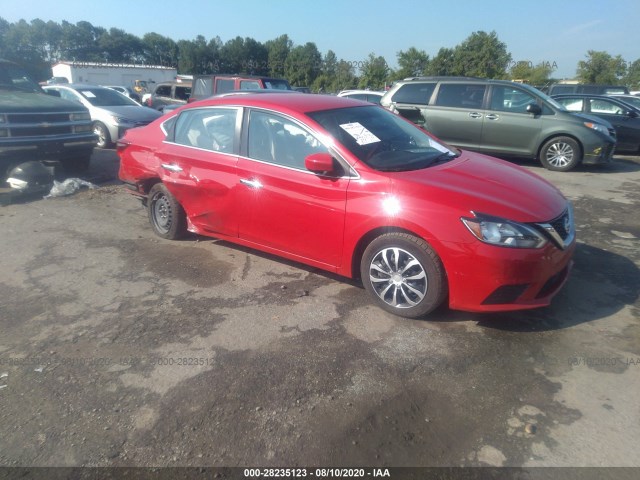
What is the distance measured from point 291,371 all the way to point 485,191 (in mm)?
2009

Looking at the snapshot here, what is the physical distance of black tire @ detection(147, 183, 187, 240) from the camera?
541 centimetres

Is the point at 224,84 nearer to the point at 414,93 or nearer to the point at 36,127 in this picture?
the point at 414,93

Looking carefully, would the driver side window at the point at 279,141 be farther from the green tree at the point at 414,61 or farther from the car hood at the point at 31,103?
the green tree at the point at 414,61

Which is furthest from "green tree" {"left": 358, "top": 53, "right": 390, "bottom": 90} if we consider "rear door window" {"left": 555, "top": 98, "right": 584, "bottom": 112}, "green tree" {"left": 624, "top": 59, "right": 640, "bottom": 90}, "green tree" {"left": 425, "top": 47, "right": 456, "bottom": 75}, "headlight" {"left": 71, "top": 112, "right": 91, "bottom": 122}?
"headlight" {"left": 71, "top": 112, "right": 91, "bottom": 122}

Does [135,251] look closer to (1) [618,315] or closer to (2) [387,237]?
(2) [387,237]

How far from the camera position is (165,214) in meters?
5.63

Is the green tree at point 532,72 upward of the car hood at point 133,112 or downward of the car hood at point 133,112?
upward

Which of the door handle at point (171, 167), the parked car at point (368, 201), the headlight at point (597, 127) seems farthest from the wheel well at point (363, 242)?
the headlight at point (597, 127)

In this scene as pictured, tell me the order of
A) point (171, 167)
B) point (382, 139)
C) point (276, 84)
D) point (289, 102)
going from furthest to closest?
point (276, 84) < point (171, 167) < point (289, 102) < point (382, 139)

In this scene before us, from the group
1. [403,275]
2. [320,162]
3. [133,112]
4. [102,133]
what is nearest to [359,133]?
[320,162]

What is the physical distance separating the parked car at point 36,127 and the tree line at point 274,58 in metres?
26.9

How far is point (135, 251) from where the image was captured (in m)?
5.40

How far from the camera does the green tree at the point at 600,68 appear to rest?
4119 centimetres

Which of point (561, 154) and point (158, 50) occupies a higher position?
point (158, 50)
